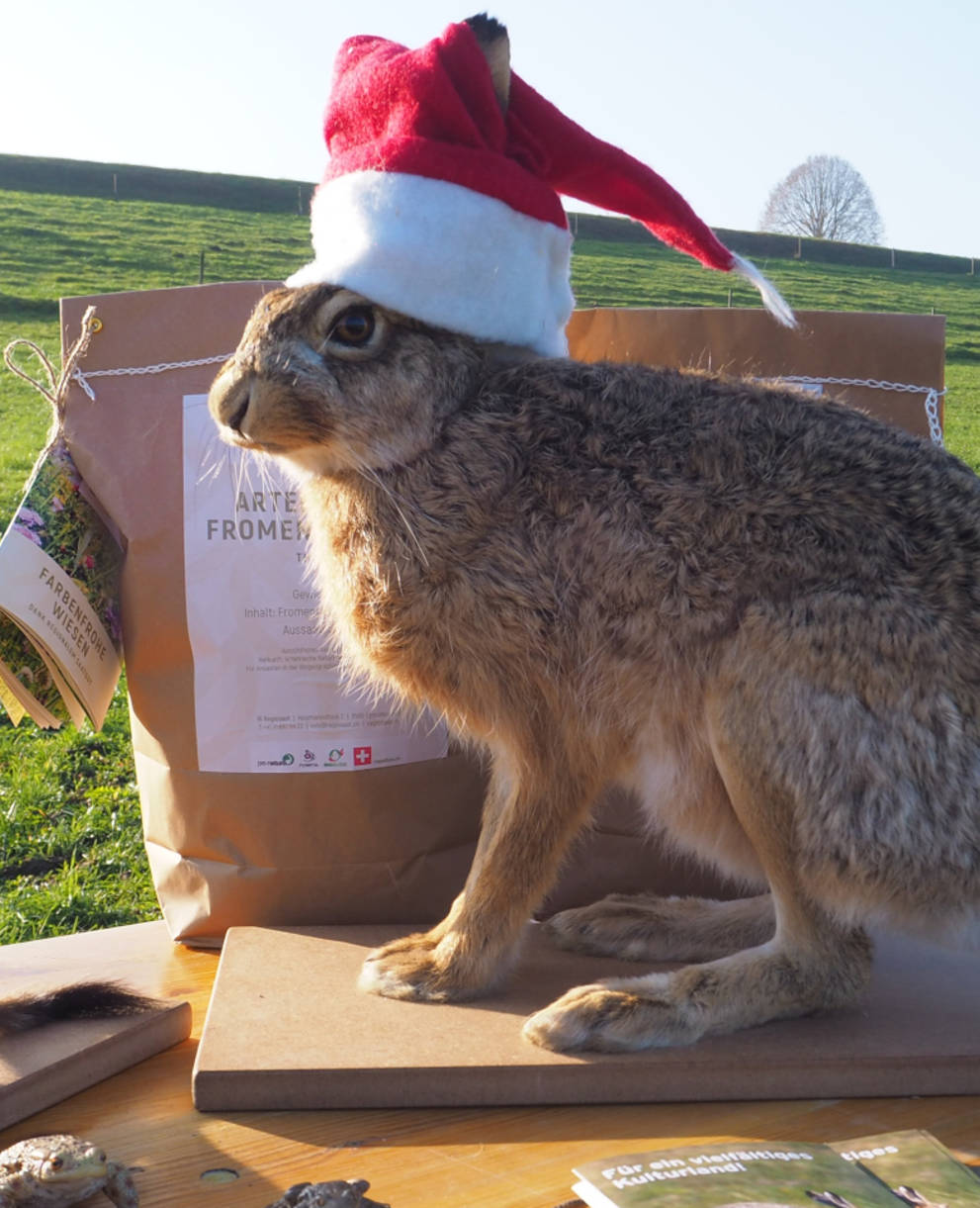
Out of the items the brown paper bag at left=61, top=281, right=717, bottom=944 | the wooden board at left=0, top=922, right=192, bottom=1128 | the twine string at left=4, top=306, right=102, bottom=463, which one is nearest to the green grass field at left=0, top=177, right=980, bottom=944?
the wooden board at left=0, top=922, right=192, bottom=1128

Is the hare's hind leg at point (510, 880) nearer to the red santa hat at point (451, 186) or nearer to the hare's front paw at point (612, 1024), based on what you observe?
the hare's front paw at point (612, 1024)

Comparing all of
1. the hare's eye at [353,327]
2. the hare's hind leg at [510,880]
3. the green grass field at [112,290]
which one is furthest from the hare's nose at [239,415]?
the green grass field at [112,290]

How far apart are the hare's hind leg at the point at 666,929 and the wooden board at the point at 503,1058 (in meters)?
0.16

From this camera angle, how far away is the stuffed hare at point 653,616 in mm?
1269

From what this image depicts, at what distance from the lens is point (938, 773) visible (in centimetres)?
126

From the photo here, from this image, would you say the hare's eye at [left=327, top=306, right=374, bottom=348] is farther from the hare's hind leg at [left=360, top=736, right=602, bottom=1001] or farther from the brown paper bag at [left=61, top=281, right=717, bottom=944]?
the hare's hind leg at [left=360, top=736, right=602, bottom=1001]

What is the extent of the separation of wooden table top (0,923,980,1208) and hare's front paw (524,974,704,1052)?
0.06 metres

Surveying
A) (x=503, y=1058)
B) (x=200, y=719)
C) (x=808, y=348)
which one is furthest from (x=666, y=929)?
(x=808, y=348)

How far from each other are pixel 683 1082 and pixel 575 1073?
107 mm

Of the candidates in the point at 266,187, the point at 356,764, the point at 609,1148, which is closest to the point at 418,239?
the point at 356,764

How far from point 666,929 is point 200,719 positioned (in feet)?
2.08

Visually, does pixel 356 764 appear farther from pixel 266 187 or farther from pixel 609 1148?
pixel 266 187

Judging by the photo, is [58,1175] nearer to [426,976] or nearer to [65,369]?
[426,976]

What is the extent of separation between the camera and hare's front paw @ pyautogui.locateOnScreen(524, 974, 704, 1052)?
1288 mm
